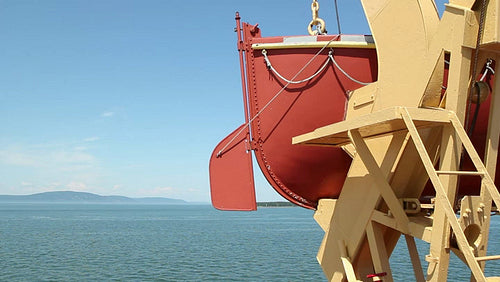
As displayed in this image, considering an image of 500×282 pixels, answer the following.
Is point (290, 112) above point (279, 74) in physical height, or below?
below

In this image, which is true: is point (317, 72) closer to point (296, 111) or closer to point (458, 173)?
point (296, 111)

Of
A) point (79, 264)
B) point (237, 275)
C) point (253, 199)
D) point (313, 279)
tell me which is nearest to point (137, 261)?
point (79, 264)

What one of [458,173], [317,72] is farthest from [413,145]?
[317,72]

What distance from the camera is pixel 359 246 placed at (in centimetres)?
534

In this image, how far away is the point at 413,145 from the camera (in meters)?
4.75

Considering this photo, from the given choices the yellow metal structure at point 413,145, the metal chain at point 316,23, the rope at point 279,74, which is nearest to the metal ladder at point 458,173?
the yellow metal structure at point 413,145

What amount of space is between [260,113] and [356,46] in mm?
1508

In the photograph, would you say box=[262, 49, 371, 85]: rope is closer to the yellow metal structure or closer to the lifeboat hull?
the lifeboat hull

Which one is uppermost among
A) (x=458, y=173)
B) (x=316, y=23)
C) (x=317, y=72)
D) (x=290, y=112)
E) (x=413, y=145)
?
(x=316, y=23)

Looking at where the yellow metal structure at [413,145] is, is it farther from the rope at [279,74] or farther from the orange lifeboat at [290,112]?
the rope at [279,74]

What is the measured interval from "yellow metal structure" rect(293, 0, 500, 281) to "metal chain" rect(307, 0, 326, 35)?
3.98 ft

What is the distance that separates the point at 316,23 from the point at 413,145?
109 inches

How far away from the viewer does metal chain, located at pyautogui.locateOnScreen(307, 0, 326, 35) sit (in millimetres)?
6727

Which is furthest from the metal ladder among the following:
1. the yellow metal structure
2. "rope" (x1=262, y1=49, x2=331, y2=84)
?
"rope" (x1=262, y1=49, x2=331, y2=84)
